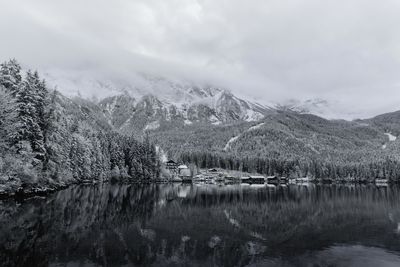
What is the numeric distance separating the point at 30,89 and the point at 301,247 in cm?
5140

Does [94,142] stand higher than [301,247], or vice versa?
[94,142]

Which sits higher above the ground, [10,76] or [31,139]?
[10,76]

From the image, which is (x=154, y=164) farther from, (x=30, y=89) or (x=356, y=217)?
(x=356, y=217)

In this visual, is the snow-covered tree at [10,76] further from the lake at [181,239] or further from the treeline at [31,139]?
the lake at [181,239]

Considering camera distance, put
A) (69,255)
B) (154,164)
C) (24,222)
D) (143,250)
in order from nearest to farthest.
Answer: (69,255)
(143,250)
(24,222)
(154,164)

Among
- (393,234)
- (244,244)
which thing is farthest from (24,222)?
(393,234)

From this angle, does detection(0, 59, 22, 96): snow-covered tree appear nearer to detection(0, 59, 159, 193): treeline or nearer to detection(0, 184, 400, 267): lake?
detection(0, 59, 159, 193): treeline

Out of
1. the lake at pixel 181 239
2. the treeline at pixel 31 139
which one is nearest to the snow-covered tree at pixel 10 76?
the treeline at pixel 31 139

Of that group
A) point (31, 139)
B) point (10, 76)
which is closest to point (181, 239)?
point (31, 139)

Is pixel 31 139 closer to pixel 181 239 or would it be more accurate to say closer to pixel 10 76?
pixel 10 76

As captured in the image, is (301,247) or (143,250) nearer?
(143,250)

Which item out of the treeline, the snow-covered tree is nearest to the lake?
the treeline

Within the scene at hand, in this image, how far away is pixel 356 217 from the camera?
53938 millimetres

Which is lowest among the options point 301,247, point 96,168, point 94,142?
point 301,247
